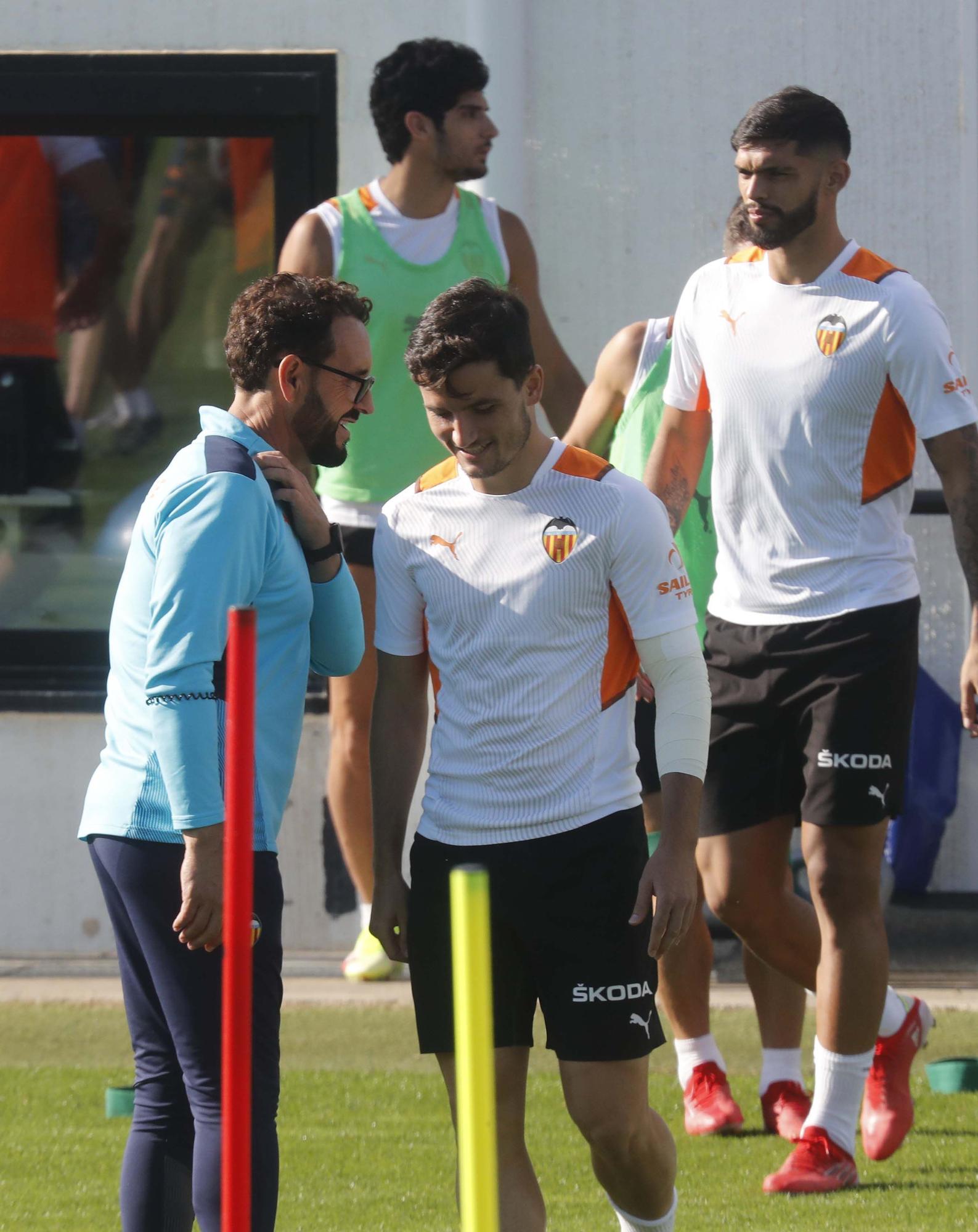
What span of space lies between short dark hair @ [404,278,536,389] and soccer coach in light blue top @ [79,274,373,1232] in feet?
0.49

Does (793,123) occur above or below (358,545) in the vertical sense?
above

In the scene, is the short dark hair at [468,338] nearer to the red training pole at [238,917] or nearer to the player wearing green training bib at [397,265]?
the red training pole at [238,917]

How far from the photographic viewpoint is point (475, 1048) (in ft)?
5.20

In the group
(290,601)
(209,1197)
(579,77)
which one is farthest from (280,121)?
(209,1197)

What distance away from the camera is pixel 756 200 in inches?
161

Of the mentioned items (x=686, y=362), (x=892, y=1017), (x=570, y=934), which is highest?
(x=686, y=362)

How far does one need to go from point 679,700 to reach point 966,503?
107 cm

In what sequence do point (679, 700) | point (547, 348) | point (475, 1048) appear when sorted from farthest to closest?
point (547, 348) → point (679, 700) → point (475, 1048)

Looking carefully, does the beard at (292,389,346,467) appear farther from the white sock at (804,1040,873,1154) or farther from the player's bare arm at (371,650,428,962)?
the white sock at (804,1040,873,1154)

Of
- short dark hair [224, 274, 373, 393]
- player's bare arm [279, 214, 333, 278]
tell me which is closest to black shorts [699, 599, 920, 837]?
short dark hair [224, 274, 373, 393]

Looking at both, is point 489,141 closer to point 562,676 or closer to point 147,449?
point 147,449

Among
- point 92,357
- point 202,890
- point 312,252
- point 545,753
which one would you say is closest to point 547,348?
point 312,252

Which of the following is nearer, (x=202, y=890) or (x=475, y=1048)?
(x=475, y=1048)

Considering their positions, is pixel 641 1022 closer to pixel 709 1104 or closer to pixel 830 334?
pixel 709 1104
